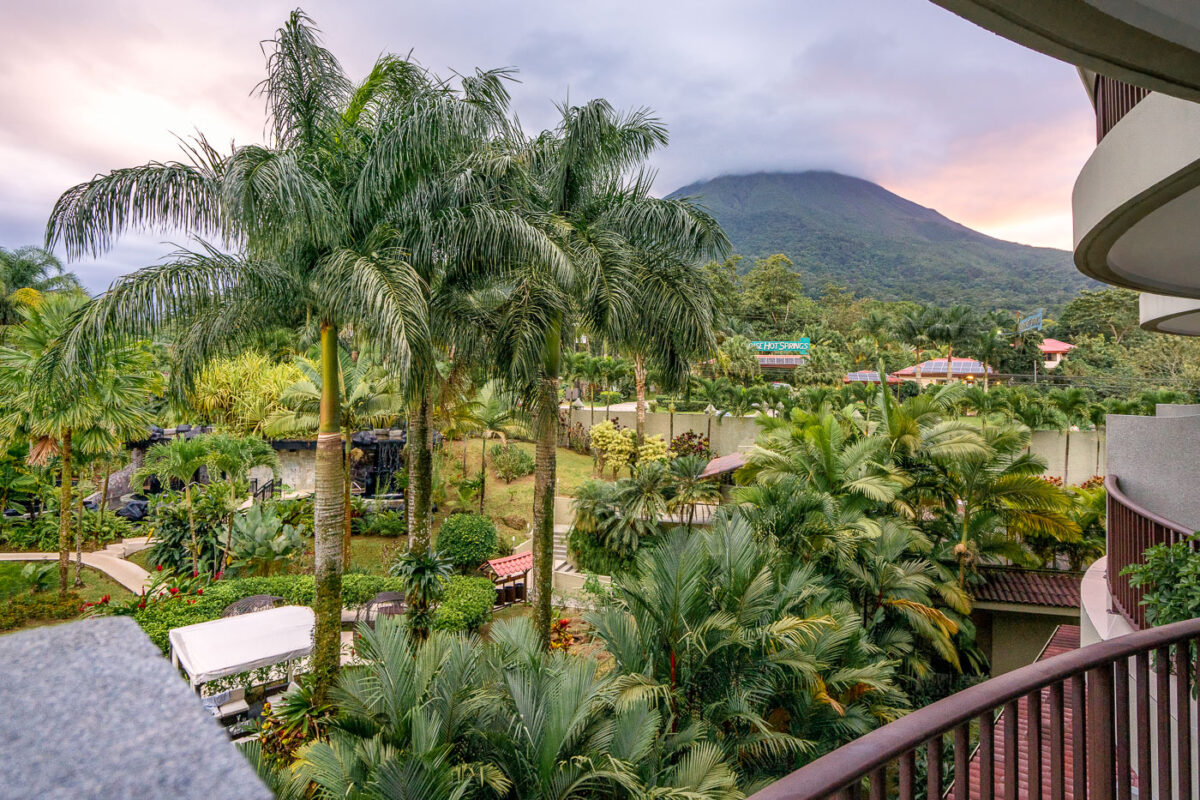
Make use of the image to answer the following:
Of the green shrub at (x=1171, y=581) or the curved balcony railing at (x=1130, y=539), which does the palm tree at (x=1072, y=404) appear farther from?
the green shrub at (x=1171, y=581)

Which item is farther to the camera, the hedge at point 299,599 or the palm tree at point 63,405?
the palm tree at point 63,405

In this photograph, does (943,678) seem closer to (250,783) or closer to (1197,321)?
(1197,321)

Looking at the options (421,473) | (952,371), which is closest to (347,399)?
(421,473)

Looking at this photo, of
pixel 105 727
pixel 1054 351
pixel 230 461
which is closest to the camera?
pixel 105 727

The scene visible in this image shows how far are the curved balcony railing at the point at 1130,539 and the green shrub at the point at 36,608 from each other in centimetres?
1664

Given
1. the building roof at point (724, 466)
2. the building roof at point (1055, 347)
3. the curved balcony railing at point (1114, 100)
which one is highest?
the building roof at point (1055, 347)

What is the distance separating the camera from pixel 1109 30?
190 cm

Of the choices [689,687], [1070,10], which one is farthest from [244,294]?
[1070,10]

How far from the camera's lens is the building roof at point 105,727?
668mm

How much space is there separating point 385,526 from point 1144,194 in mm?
19559

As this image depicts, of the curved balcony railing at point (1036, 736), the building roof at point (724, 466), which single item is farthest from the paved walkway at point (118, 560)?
the curved balcony railing at point (1036, 736)

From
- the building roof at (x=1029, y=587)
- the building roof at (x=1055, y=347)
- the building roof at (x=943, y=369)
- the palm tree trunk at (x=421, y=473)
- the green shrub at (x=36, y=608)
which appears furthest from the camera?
the building roof at (x=1055, y=347)

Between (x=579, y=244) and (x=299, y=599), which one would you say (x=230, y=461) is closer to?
(x=299, y=599)

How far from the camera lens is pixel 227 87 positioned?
464 inches
